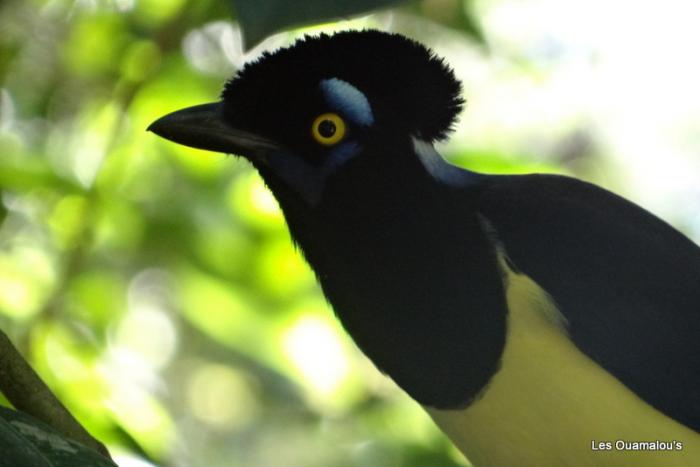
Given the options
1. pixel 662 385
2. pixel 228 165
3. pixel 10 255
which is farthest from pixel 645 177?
pixel 662 385

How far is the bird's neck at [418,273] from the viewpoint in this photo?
7.88 ft

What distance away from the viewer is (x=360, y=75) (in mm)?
2379

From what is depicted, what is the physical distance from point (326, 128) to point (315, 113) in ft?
0.12

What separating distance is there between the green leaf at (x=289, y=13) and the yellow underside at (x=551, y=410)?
3.88ft

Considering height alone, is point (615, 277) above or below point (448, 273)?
above

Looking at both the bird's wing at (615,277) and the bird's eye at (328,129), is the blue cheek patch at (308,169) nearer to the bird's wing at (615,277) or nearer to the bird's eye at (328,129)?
the bird's eye at (328,129)

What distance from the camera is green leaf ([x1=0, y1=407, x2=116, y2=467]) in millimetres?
1518

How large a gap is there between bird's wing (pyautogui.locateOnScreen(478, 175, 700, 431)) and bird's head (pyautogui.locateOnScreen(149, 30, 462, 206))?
271mm

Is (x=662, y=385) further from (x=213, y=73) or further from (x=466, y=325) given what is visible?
(x=213, y=73)

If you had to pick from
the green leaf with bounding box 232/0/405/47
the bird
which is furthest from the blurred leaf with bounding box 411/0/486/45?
the green leaf with bounding box 232/0/405/47

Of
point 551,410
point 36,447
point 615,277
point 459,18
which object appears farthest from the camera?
point 459,18

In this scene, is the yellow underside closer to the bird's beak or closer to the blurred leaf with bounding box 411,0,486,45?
the bird's beak

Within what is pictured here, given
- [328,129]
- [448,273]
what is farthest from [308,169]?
[448,273]

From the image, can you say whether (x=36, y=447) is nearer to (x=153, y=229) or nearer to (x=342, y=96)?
(x=342, y=96)
